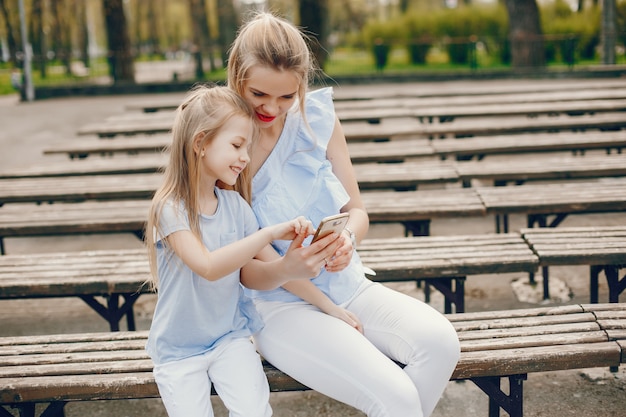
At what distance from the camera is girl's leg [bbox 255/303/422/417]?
2.29m

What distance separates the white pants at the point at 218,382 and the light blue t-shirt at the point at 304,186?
0.32 meters

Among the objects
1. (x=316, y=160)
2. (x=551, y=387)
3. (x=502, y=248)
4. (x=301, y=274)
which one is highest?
(x=316, y=160)

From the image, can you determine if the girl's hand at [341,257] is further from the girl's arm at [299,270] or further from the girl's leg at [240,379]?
the girl's leg at [240,379]

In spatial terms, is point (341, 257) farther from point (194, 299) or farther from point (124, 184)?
point (124, 184)

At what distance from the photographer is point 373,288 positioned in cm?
272

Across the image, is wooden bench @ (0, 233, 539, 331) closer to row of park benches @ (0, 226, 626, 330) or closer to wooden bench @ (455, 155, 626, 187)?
row of park benches @ (0, 226, 626, 330)

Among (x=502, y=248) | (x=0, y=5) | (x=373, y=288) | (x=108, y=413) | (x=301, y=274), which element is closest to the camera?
(x=301, y=274)

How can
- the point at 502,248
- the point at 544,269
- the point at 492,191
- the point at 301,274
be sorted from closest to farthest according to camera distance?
the point at 301,274
the point at 502,248
the point at 544,269
the point at 492,191

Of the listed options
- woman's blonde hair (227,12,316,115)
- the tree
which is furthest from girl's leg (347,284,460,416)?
the tree

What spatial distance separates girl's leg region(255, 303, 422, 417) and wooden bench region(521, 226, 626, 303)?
4.75ft

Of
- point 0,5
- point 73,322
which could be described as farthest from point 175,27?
point 73,322

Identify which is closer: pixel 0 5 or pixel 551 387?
pixel 551 387

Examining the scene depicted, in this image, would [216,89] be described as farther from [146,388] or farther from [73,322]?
[73,322]

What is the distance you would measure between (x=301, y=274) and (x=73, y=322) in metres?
2.51
